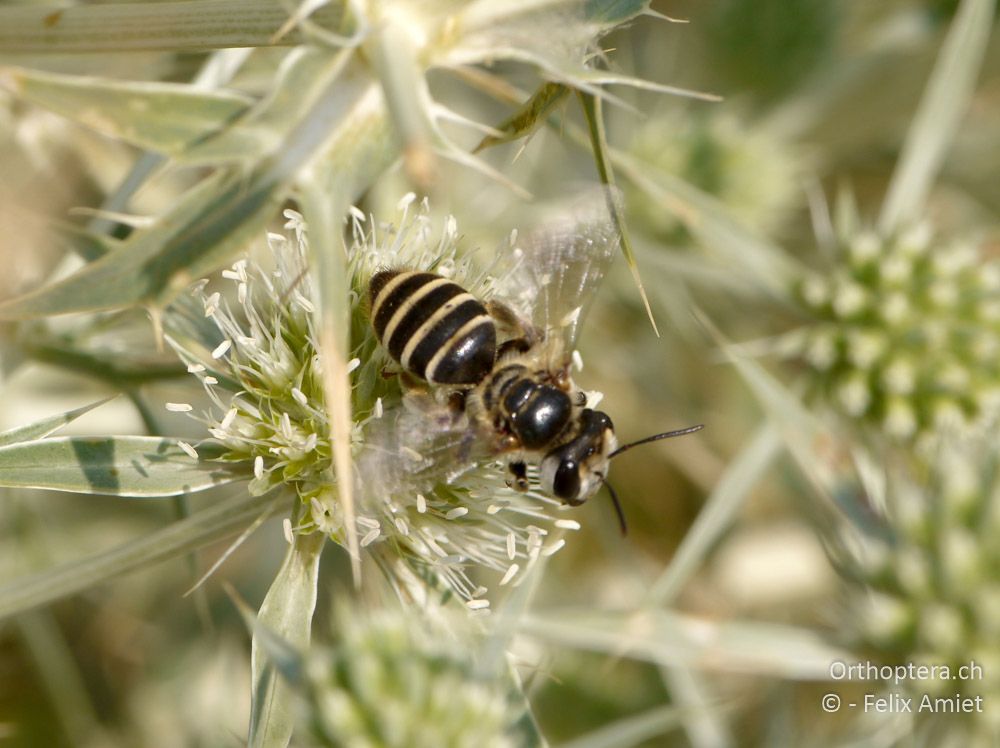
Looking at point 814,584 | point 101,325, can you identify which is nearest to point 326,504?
point 101,325

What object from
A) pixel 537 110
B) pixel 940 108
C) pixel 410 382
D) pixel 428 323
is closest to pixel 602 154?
pixel 537 110

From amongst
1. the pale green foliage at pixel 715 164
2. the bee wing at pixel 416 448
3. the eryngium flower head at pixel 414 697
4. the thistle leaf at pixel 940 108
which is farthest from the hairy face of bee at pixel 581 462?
the pale green foliage at pixel 715 164

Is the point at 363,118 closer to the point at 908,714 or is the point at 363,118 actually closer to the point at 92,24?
the point at 92,24

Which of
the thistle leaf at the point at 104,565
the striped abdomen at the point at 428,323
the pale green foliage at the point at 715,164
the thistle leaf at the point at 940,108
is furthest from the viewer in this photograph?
the pale green foliage at the point at 715,164

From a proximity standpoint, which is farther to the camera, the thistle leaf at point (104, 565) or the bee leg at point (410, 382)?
the bee leg at point (410, 382)

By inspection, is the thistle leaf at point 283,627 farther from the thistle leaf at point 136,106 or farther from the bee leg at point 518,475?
the thistle leaf at point 136,106
